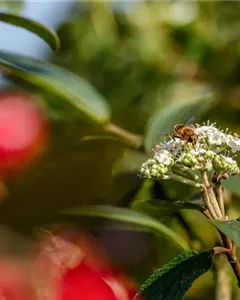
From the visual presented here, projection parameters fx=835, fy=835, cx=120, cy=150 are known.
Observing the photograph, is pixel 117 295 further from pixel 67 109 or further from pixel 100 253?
pixel 67 109

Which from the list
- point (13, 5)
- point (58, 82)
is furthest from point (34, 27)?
point (13, 5)

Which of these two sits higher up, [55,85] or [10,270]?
[55,85]

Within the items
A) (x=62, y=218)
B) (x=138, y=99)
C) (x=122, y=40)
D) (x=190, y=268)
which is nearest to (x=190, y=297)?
(x=190, y=268)

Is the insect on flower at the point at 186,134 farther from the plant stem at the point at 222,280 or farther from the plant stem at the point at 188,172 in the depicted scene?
the plant stem at the point at 222,280

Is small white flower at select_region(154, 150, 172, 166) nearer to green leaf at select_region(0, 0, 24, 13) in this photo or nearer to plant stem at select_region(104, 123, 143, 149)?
plant stem at select_region(104, 123, 143, 149)

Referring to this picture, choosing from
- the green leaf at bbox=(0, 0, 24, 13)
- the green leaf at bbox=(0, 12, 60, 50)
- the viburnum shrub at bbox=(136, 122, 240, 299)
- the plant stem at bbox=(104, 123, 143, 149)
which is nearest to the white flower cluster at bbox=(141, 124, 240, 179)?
the viburnum shrub at bbox=(136, 122, 240, 299)

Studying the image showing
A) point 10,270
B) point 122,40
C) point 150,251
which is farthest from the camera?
point 122,40

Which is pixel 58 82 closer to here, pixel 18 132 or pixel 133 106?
pixel 18 132
